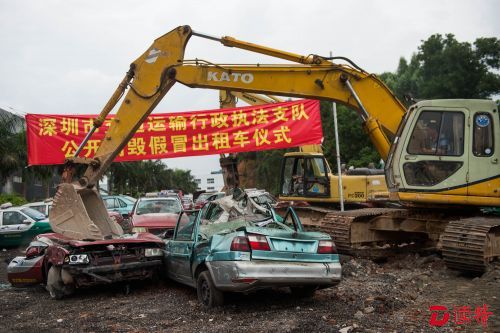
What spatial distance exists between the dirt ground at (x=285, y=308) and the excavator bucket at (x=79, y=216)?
1.01 m

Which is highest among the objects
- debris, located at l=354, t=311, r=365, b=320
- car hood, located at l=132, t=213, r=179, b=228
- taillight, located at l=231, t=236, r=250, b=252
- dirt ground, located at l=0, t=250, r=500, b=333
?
taillight, located at l=231, t=236, r=250, b=252

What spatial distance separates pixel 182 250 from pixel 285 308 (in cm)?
191

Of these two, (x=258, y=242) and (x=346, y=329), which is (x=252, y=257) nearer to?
(x=258, y=242)

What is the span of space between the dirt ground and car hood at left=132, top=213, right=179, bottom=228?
5.11m

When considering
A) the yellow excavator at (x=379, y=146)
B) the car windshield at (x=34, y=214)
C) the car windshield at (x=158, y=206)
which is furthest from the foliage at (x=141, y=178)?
the yellow excavator at (x=379, y=146)

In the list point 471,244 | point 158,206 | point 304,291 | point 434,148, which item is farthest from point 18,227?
point 471,244

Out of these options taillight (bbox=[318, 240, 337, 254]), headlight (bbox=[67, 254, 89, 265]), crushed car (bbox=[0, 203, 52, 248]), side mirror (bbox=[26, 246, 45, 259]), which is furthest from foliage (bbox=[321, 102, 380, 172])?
taillight (bbox=[318, 240, 337, 254])

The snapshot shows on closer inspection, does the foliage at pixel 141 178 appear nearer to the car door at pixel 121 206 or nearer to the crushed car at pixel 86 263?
the car door at pixel 121 206

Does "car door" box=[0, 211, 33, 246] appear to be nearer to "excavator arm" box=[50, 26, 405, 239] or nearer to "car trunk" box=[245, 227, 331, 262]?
"excavator arm" box=[50, 26, 405, 239]

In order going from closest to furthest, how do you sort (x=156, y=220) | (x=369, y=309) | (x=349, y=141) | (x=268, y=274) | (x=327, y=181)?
1. (x=268, y=274)
2. (x=369, y=309)
3. (x=156, y=220)
4. (x=327, y=181)
5. (x=349, y=141)

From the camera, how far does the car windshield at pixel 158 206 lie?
51.3ft

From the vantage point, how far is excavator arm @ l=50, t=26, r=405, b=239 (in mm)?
9852

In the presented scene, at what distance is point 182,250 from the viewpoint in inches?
316

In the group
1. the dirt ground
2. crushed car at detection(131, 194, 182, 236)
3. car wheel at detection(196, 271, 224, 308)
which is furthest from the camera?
crushed car at detection(131, 194, 182, 236)
